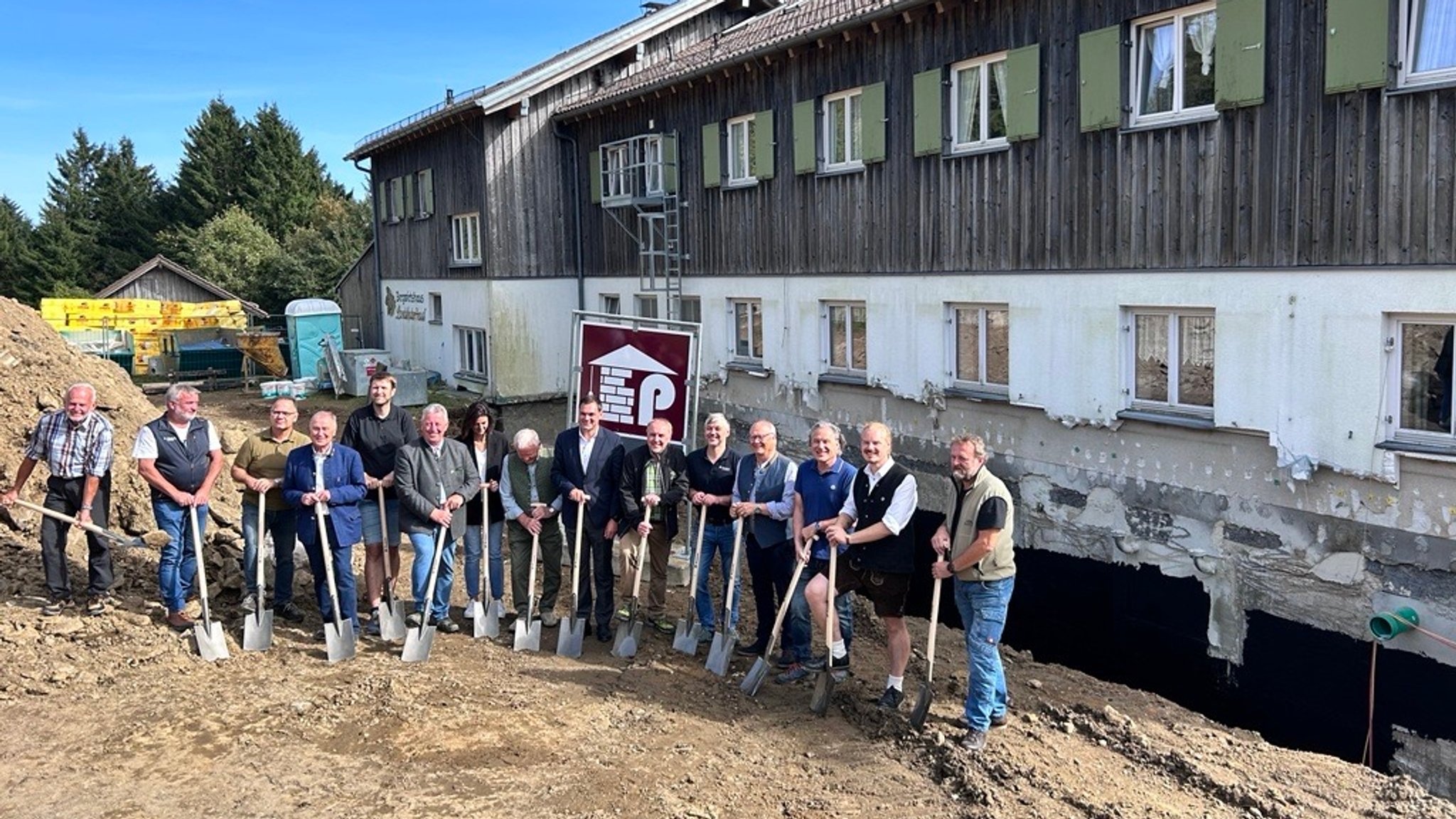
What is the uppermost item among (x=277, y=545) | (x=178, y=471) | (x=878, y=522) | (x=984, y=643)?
(x=178, y=471)

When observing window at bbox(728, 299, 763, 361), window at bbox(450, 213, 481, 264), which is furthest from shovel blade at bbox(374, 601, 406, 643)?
window at bbox(450, 213, 481, 264)

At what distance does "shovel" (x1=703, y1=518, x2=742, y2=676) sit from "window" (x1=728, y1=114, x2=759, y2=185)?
30.5 ft

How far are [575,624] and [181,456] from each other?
301cm

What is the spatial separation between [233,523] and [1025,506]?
7.97 metres

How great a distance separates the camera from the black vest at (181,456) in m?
7.73

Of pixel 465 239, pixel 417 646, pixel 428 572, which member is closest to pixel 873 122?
pixel 428 572

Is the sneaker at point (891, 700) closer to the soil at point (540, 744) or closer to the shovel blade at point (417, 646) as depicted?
the soil at point (540, 744)

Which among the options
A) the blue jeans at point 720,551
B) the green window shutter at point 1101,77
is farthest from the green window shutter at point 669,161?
the blue jeans at point 720,551

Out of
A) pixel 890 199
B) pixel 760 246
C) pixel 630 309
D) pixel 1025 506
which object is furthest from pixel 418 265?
pixel 1025 506

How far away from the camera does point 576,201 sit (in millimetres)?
21016

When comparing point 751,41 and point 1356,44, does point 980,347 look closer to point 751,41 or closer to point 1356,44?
point 1356,44

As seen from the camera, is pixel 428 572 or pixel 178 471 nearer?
pixel 178 471

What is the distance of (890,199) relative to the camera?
13.5 meters

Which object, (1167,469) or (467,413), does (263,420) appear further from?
(1167,469)
